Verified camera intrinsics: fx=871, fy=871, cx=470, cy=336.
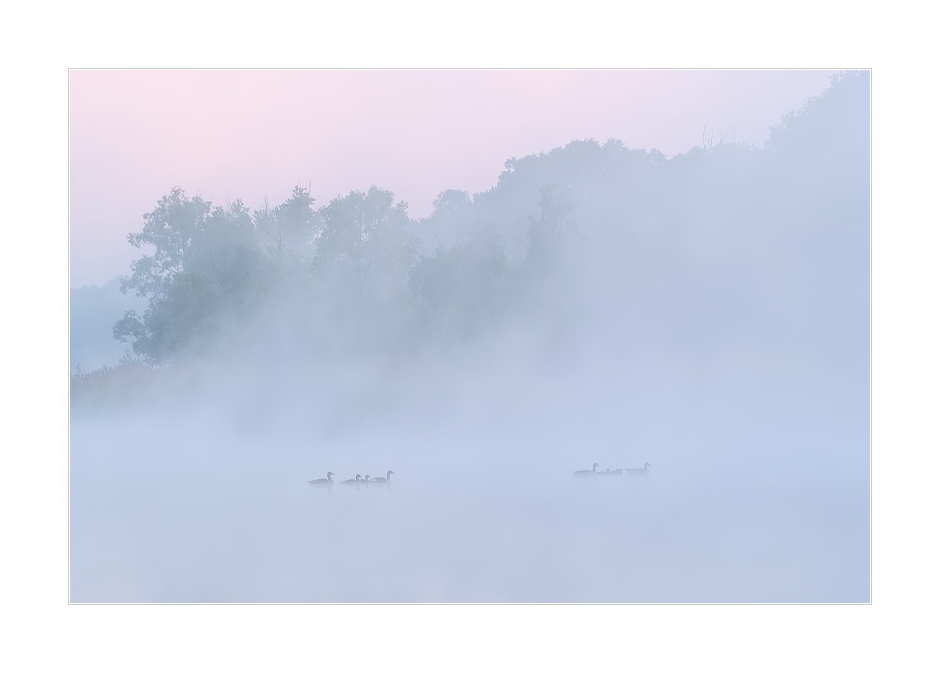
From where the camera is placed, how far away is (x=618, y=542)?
9219 mm

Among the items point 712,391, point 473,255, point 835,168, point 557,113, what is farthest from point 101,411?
point 835,168

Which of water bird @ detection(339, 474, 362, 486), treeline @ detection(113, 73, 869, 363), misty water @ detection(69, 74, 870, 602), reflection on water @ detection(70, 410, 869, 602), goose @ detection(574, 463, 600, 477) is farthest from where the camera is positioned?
treeline @ detection(113, 73, 869, 363)

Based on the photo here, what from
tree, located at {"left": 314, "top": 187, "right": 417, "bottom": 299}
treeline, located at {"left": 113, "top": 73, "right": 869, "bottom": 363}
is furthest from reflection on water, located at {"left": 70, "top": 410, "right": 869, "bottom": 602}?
tree, located at {"left": 314, "top": 187, "right": 417, "bottom": 299}

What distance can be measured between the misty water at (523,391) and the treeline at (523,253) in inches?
1.2

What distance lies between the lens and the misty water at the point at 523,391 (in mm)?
9211

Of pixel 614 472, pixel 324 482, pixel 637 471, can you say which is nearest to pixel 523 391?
pixel 614 472

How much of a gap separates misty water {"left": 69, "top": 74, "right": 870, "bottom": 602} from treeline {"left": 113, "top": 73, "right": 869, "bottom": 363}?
30 millimetres

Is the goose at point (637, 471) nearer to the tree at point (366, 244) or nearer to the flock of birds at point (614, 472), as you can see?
the flock of birds at point (614, 472)

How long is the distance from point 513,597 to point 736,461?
11.5ft

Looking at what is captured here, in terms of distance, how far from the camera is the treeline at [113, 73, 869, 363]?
35.6 ft

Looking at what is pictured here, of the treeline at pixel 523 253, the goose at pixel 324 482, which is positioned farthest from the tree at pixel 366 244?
the goose at pixel 324 482

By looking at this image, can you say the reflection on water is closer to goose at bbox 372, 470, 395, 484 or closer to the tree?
goose at bbox 372, 470, 395, 484

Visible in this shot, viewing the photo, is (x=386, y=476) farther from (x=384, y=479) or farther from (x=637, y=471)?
(x=637, y=471)

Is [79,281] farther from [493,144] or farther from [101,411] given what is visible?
[493,144]
